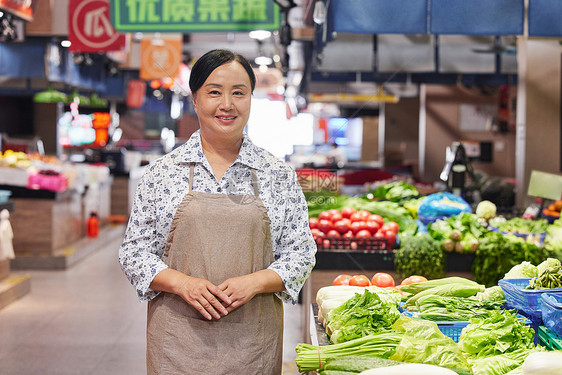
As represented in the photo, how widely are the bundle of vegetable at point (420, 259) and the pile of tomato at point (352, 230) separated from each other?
0.17 meters

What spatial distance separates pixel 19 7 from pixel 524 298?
6.46m

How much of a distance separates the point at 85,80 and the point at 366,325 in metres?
12.2

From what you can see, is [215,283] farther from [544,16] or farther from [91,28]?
[91,28]

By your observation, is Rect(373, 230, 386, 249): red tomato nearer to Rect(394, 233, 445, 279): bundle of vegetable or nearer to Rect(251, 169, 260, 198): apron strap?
Rect(394, 233, 445, 279): bundle of vegetable

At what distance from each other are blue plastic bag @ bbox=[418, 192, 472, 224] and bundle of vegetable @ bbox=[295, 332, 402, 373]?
3102 millimetres

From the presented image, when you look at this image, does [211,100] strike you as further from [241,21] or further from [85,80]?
[85,80]

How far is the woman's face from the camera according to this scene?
106 inches

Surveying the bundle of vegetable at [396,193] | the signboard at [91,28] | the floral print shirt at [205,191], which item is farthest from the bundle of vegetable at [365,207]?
the signboard at [91,28]

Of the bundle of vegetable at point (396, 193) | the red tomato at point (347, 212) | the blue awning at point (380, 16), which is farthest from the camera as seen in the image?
the bundle of vegetable at point (396, 193)

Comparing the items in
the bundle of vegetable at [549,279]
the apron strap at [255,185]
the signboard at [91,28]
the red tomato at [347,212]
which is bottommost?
the bundle of vegetable at [549,279]

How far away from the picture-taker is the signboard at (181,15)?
604 centimetres

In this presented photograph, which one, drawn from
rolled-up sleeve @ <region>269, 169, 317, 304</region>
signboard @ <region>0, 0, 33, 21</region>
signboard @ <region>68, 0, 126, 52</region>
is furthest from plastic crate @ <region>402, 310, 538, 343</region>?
signboard @ <region>68, 0, 126, 52</region>

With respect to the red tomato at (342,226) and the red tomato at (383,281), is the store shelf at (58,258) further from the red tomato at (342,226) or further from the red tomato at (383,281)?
the red tomato at (383,281)

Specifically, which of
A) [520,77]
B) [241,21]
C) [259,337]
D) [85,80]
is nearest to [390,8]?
[241,21]
